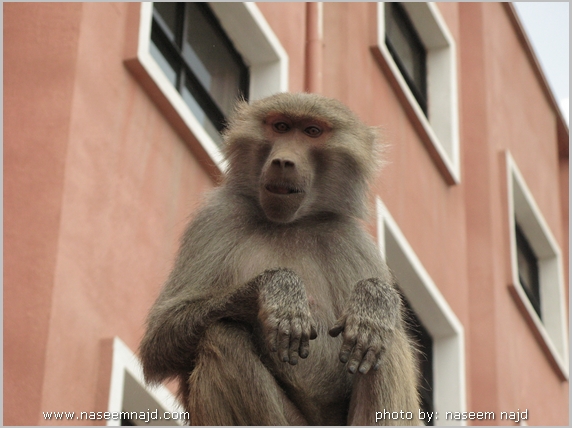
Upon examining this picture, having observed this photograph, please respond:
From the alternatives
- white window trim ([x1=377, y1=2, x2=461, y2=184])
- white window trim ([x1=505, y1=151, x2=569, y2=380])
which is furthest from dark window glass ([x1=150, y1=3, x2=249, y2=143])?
white window trim ([x1=505, y1=151, x2=569, y2=380])

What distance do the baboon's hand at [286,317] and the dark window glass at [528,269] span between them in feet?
45.5

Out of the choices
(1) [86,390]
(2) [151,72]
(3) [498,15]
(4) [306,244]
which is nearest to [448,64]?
(3) [498,15]

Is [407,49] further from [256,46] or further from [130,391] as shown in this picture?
[130,391]

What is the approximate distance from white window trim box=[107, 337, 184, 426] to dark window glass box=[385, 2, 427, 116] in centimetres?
793

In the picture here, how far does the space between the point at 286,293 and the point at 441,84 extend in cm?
1190

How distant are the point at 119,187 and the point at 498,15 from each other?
11.7 meters

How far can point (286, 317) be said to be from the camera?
5.84 m

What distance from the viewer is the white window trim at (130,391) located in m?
9.18

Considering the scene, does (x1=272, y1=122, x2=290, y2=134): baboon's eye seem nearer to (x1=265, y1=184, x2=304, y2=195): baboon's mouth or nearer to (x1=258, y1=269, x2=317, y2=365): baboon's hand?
(x1=265, y1=184, x2=304, y2=195): baboon's mouth

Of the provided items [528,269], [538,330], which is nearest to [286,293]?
[538,330]

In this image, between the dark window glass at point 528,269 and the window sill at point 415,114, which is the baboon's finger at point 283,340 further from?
the dark window glass at point 528,269

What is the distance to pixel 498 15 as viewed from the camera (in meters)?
20.2

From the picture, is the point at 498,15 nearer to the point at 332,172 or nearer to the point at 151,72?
the point at 151,72

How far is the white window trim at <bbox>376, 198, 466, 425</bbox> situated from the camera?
1463 cm
